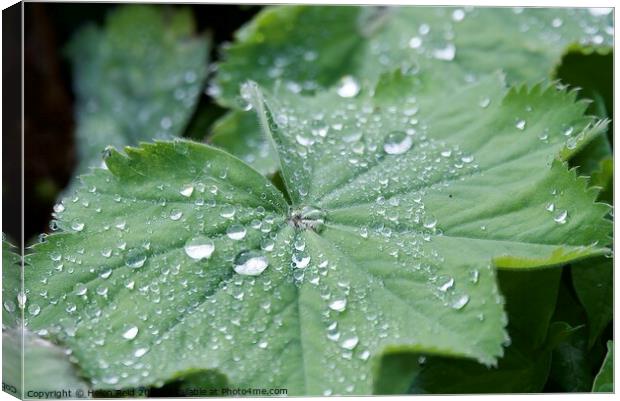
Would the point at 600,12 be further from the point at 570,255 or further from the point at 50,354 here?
the point at 50,354

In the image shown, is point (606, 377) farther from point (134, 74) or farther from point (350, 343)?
point (134, 74)

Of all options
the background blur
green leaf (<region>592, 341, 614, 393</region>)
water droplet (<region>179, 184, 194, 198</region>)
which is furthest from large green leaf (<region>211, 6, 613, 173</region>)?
green leaf (<region>592, 341, 614, 393</region>)

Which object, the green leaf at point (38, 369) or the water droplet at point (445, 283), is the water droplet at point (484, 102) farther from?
the green leaf at point (38, 369)

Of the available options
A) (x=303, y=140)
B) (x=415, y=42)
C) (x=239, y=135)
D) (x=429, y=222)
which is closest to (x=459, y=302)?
(x=429, y=222)

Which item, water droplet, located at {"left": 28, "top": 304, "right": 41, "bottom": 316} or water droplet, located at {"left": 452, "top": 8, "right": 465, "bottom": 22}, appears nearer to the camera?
water droplet, located at {"left": 28, "top": 304, "right": 41, "bottom": 316}

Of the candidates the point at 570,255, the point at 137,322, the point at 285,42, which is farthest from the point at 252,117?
the point at 570,255

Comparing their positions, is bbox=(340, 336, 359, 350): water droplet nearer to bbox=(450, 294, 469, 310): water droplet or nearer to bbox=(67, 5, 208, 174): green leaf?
bbox=(450, 294, 469, 310): water droplet
